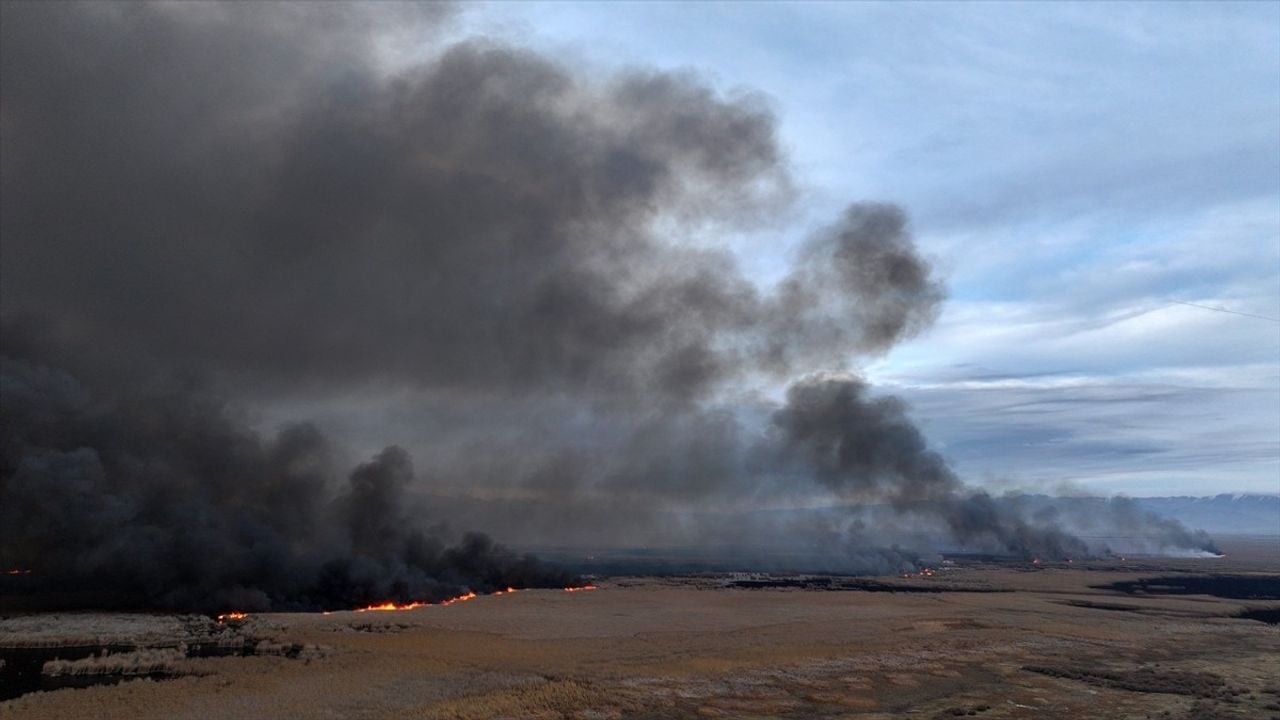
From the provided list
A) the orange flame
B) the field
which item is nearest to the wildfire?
the orange flame

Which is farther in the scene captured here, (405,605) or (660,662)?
(405,605)

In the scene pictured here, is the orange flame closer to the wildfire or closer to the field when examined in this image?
the wildfire

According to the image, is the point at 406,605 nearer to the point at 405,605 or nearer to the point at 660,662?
the point at 405,605

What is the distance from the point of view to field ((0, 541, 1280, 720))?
172 ft

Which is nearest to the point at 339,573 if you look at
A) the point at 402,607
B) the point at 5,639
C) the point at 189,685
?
the point at 402,607

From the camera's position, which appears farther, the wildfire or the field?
the wildfire

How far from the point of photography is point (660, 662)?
228 ft

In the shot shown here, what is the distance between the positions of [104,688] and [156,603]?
164 ft

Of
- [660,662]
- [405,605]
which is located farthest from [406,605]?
[660,662]

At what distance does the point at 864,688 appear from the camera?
59.8 m

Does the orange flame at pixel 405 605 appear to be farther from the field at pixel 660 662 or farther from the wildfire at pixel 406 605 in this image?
the field at pixel 660 662

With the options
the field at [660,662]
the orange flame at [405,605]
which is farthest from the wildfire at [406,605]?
the field at [660,662]

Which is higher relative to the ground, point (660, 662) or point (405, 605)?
point (660, 662)

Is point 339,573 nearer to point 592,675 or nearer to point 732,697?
point 592,675
